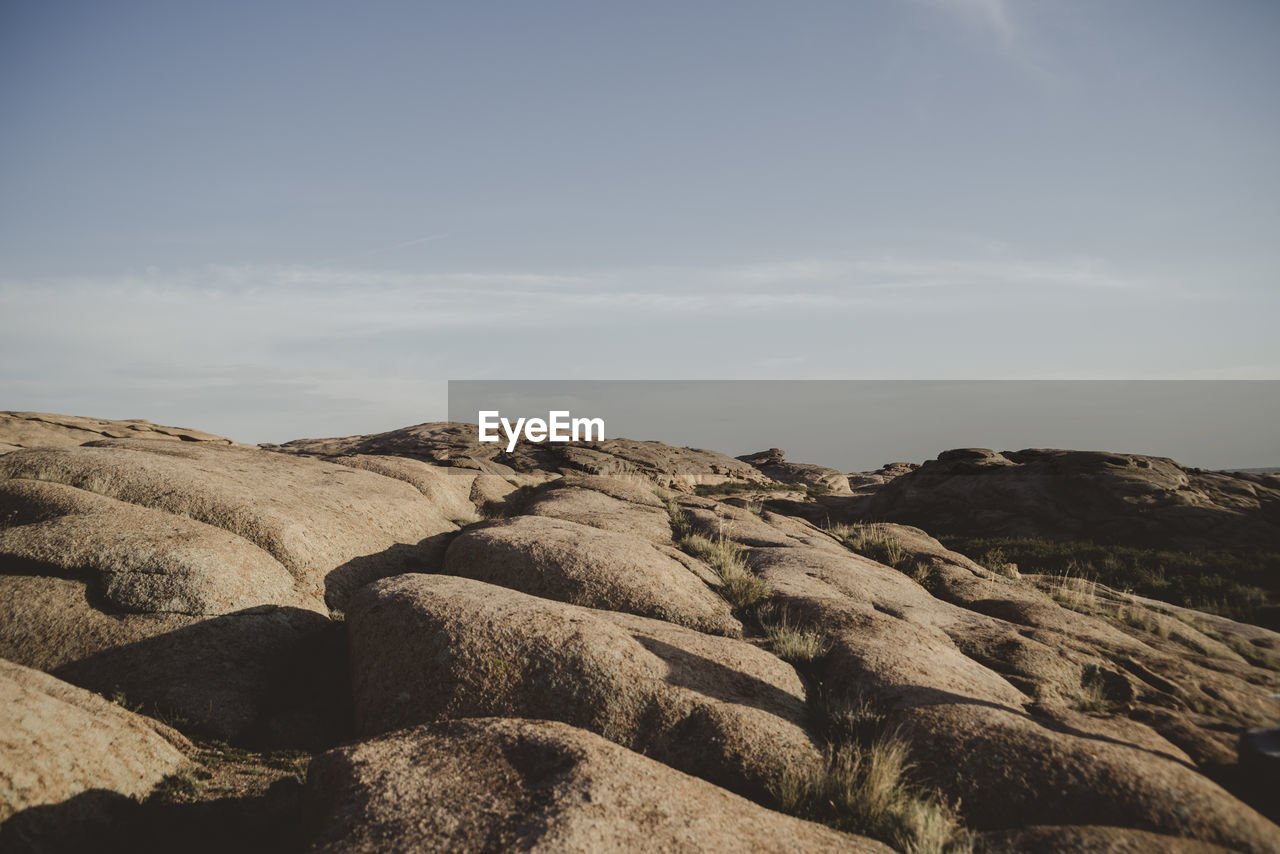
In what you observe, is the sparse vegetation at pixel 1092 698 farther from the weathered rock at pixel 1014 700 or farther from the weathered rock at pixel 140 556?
the weathered rock at pixel 140 556

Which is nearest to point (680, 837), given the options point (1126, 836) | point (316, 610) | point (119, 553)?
point (1126, 836)

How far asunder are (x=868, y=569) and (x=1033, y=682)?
5649 millimetres

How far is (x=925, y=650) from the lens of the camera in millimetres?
9227

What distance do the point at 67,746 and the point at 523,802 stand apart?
4.64 meters

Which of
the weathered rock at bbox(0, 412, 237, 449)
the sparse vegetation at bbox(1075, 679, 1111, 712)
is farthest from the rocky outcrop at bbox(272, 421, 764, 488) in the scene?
the sparse vegetation at bbox(1075, 679, 1111, 712)

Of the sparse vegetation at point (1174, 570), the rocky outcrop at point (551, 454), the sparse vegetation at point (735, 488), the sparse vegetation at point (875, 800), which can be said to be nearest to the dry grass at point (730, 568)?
the sparse vegetation at point (875, 800)

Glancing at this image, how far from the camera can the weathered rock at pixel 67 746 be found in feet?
18.5

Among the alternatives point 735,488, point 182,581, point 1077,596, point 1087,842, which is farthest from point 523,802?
point 735,488

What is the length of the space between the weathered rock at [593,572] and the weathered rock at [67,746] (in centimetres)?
521

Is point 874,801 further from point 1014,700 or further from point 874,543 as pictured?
point 874,543

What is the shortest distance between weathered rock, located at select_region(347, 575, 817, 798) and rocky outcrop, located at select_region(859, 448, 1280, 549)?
26.9 m

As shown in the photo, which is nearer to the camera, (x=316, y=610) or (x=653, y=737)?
(x=653, y=737)

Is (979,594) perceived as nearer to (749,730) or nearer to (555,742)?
(749,730)

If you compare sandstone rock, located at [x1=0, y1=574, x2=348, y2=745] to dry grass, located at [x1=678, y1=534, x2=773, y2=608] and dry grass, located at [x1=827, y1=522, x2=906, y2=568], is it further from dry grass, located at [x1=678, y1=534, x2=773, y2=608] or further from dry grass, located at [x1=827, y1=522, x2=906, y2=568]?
dry grass, located at [x1=827, y1=522, x2=906, y2=568]
